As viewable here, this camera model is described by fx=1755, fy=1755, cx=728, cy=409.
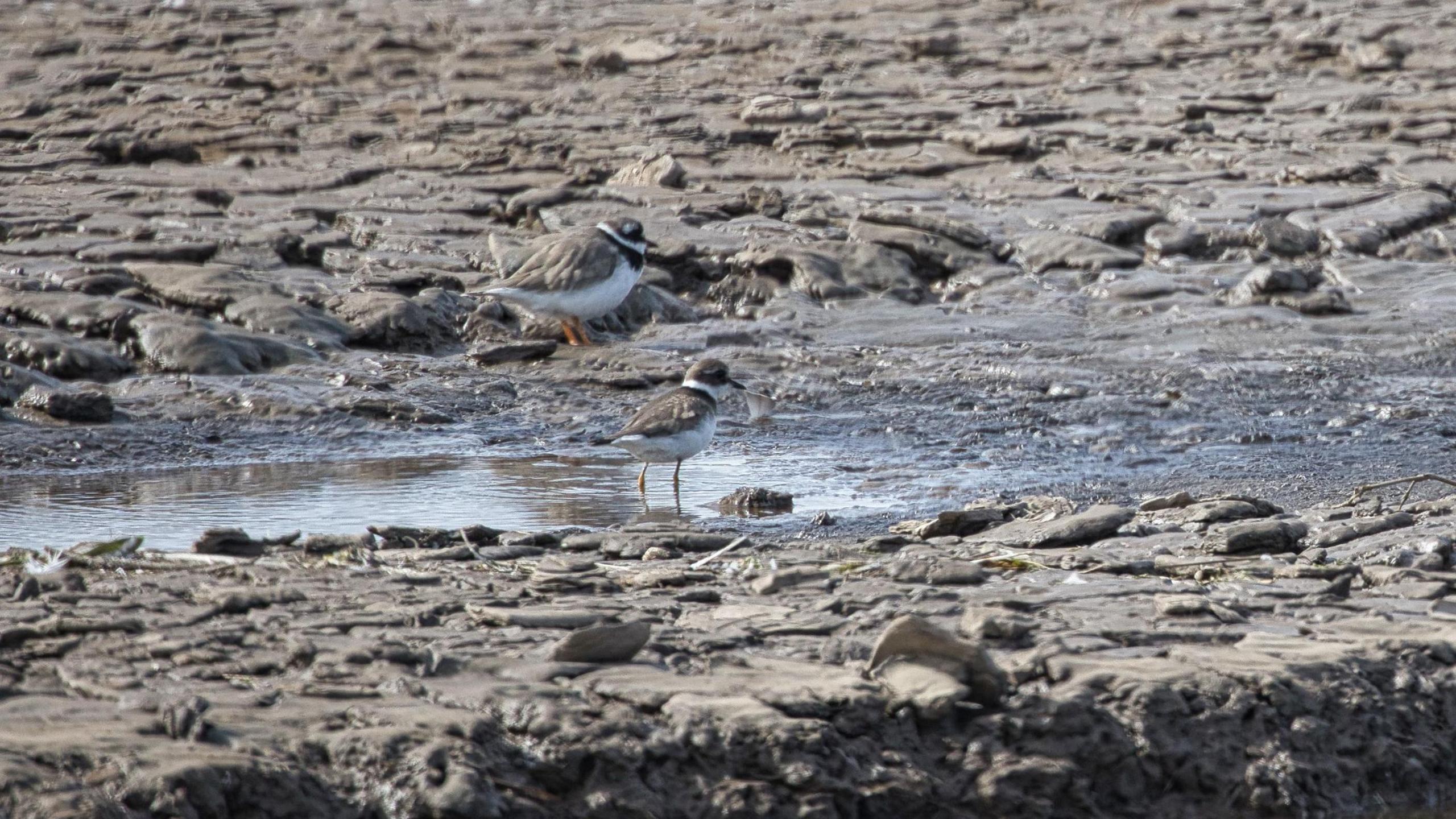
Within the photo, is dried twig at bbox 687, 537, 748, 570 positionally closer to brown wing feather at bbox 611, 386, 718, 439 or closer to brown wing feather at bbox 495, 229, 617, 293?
brown wing feather at bbox 611, 386, 718, 439

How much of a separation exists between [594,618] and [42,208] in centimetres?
928

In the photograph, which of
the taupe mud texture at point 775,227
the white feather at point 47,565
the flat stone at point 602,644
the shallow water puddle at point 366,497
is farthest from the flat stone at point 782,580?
the taupe mud texture at point 775,227

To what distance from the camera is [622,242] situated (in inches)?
402

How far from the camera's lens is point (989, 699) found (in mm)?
4121

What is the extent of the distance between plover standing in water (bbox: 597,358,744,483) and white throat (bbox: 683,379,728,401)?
50mm

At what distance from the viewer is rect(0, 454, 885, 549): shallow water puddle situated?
655 cm

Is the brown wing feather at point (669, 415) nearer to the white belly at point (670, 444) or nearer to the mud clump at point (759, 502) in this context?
the white belly at point (670, 444)

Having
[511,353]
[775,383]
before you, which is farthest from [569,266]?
[775,383]

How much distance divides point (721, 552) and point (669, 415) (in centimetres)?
183

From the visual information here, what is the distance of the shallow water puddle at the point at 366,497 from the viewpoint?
6.55 m

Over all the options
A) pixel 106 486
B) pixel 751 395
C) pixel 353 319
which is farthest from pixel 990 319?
pixel 106 486

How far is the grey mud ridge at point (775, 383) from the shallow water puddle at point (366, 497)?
1.22ft

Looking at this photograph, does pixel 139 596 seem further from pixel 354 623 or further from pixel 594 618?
pixel 594 618

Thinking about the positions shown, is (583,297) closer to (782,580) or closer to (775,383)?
(775,383)
